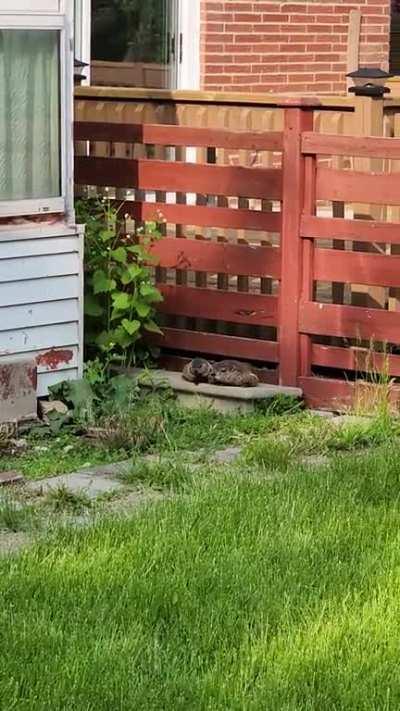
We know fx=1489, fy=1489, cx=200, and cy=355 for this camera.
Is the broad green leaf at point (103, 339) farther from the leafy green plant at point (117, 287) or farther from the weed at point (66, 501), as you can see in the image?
the weed at point (66, 501)

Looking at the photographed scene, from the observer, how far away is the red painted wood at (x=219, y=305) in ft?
26.2

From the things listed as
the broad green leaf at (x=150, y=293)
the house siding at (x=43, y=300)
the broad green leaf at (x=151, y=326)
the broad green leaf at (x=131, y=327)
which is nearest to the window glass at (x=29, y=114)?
the house siding at (x=43, y=300)

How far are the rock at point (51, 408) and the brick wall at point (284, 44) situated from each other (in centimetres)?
603

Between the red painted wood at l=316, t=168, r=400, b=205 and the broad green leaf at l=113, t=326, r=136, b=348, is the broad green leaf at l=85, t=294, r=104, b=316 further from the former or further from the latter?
the red painted wood at l=316, t=168, r=400, b=205

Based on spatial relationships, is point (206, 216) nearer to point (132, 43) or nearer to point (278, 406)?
point (278, 406)

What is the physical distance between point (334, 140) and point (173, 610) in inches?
144

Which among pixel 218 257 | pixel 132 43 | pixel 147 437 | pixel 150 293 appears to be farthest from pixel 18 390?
pixel 132 43

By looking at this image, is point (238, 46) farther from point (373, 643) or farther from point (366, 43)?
point (373, 643)

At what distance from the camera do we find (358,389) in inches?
300

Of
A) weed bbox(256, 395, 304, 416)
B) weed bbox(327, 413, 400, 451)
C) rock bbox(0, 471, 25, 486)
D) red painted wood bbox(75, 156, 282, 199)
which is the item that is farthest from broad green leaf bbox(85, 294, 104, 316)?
rock bbox(0, 471, 25, 486)

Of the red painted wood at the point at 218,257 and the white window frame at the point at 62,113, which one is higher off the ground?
the white window frame at the point at 62,113

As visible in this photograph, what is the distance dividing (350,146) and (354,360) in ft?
3.60

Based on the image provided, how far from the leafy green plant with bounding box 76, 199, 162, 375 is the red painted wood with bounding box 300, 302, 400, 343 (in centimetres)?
86

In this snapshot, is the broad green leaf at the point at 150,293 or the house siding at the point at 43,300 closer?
the house siding at the point at 43,300
